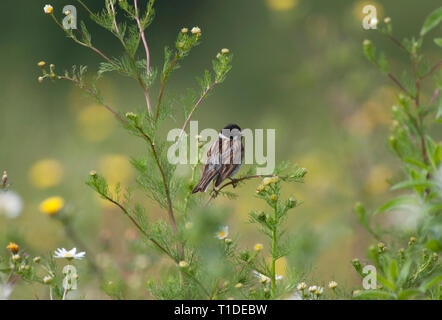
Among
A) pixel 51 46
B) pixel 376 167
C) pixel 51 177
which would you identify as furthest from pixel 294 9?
pixel 51 46

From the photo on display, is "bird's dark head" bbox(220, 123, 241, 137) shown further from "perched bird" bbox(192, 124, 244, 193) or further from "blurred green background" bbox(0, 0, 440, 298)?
"blurred green background" bbox(0, 0, 440, 298)

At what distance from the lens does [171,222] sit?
1.72m

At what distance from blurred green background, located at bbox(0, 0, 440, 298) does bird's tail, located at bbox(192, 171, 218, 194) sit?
0.38 ft

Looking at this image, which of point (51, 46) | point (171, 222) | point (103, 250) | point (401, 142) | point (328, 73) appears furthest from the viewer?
point (51, 46)

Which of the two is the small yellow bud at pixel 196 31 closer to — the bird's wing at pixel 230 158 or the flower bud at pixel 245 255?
the bird's wing at pixel 230 158

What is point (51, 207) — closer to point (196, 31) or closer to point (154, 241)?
point (154, 241)

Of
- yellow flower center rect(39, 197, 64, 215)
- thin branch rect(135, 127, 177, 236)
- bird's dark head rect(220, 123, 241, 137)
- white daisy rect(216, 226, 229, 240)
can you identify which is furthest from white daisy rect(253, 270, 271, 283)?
yellow flower center rect(39, 197, 64, 215)

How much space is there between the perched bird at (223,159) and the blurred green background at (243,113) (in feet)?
0.41

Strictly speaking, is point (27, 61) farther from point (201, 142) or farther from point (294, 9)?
point (201, 142)

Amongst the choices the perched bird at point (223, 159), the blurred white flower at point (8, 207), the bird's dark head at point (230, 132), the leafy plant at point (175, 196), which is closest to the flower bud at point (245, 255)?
the leafy plant at point (175, 196)

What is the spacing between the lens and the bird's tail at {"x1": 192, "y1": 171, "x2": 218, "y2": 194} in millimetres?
1758

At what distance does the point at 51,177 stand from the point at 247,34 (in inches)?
118

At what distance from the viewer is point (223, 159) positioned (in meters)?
1.96

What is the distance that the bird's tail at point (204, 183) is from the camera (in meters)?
1.76
